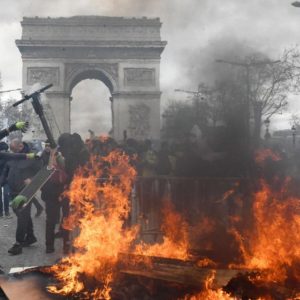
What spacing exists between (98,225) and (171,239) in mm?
877

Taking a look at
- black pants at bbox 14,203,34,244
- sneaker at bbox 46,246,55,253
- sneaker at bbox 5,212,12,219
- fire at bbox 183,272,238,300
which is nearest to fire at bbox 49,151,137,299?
sneaker at bbox 46,246,55,253

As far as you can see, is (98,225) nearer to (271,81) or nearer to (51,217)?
(51,217)

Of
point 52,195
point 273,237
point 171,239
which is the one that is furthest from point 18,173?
point 273,237

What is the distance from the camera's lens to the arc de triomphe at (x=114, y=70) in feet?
109

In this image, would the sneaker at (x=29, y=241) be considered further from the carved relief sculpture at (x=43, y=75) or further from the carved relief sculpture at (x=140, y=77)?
the carved relief sculpture at (x=140, y=77)

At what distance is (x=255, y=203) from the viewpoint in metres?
5.90

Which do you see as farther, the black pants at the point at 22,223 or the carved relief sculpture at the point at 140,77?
the carved relief sculpture at the point at 140,77

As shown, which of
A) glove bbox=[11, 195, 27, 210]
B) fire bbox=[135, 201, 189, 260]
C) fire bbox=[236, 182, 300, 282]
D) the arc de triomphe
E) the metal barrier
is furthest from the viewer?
the arc de triomphe

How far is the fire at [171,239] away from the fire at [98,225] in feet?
0.94

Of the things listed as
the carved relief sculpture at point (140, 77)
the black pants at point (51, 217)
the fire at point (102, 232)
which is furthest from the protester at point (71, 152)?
the carved relief sculpture at point (140, 77)

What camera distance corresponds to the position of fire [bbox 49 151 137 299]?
4.63 m

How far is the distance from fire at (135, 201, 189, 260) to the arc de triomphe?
26.6 metres

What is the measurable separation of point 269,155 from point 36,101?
3.32 meters

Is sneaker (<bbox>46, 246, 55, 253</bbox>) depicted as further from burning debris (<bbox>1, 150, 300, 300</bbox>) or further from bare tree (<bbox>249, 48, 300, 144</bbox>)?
bare tree (<bbox>249, 48, 300, 144</bbox>)
